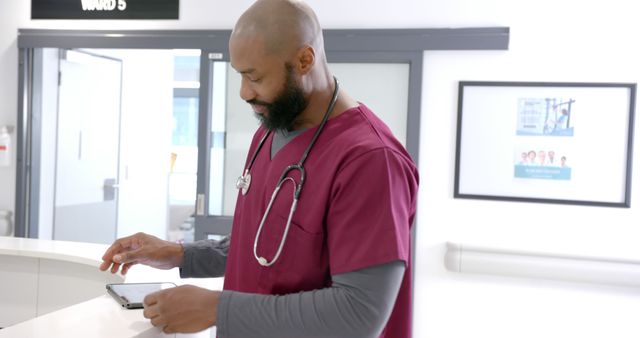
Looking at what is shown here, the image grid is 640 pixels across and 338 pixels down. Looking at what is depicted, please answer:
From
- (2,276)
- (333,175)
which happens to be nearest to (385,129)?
(333,175)

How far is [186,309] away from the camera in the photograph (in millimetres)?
1014

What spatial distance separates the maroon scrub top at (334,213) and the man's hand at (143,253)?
0.60 ft

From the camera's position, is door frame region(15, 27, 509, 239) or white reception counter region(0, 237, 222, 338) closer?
white reception counter region(0, 237, 222, 338)

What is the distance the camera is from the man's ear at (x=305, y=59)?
1.07 metres

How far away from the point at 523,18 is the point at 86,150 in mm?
3029

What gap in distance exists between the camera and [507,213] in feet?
9.54

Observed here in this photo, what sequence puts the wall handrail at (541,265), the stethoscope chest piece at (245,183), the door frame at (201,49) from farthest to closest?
the door frame at (201,49)
the wall handrail at (541,265)
the stethoscope chest piece at (245,183)

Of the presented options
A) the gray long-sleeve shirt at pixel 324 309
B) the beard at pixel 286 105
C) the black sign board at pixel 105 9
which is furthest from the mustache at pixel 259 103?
the black sign board at pixel 105 9

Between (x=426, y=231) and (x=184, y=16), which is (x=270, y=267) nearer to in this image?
(x=426, y=231)

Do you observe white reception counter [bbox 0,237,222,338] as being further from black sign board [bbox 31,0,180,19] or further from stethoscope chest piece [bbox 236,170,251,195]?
black sign board [bbox 31,0,180,19]

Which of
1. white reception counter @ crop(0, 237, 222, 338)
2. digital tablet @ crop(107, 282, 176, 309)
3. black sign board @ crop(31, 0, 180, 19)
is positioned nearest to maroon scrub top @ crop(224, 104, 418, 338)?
digital tablet @ crop(107, 282, 176, 309)

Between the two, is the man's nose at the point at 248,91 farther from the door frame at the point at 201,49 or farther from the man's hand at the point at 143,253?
the door frame at the point at 201,49

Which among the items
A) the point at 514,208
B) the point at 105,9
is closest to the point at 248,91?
the point at 514,208

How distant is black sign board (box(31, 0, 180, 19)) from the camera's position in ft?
10.7
